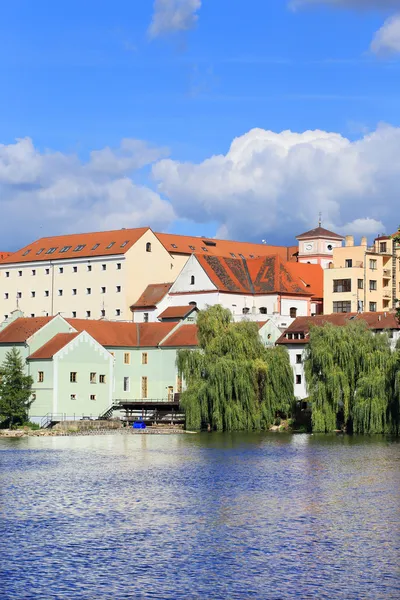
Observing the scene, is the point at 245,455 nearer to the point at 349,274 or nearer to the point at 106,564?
the point at 106,564

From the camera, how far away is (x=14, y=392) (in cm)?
8206

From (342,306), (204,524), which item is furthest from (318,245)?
(204,524)

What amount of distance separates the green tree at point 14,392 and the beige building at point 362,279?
35338 mm

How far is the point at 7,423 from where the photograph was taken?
82375mm

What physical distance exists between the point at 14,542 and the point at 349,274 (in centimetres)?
7761

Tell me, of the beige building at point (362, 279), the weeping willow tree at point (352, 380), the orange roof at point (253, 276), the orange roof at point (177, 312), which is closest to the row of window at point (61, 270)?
the orange roof at point (253, 276)

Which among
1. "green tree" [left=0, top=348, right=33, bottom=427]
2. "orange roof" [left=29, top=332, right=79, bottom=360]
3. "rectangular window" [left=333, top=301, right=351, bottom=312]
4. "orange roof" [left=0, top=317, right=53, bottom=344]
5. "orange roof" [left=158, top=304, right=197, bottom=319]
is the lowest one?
"green tree" [left=0, top=348, right=33, bottom=427]

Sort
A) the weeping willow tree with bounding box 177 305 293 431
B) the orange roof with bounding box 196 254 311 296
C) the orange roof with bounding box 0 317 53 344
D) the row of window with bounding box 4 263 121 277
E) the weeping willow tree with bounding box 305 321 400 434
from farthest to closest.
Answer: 1. the row of window with bounding box 4 263 121 277
2. the orange roof with bounding box 196 254 311 296
3. the orange roof with bounding box 0 317 53 344
4. the weeping willow tree with bounding box 177 305 293 431
5. the weeping willow tree with bounding box 305 321 400 434

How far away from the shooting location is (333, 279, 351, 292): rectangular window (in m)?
106

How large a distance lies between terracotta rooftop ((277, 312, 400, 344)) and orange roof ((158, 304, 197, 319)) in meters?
11.5

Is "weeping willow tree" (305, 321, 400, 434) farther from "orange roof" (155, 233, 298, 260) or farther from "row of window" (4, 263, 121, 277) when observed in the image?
"orange roof" (155, 233, 298, 260)

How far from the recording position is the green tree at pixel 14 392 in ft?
268

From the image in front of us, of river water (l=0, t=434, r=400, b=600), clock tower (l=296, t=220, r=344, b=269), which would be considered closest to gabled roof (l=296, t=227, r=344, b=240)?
clock tower (l=296, t=220, r=344, b=269)

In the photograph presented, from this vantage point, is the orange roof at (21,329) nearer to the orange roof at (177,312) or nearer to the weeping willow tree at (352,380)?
the orange roof at (177,312)
